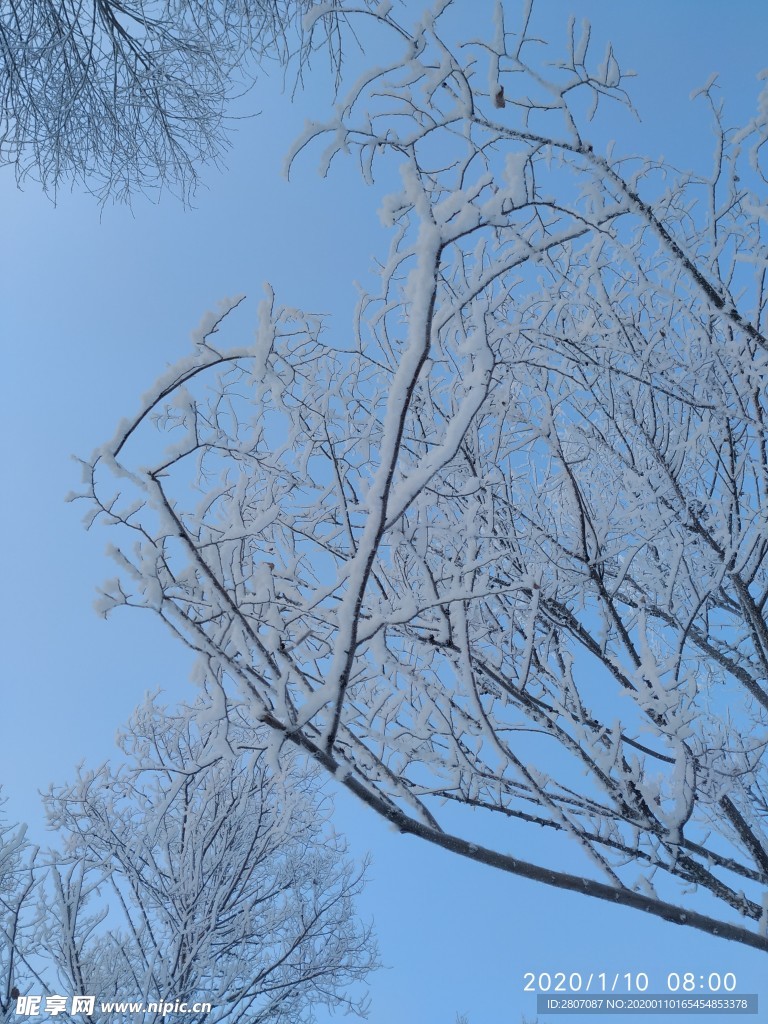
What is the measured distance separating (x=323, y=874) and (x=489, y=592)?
638 cm

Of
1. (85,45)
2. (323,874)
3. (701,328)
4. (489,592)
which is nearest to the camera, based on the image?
(489,592)

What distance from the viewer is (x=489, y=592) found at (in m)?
1.21

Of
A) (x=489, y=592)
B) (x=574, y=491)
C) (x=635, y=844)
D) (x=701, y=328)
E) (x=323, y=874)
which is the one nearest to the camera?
(x=489, y=592)

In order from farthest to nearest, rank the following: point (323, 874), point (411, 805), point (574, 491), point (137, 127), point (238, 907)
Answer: point (323, 874)
point (238, 907)
point (137, 127)
point (574, 491)
point (411, 805)

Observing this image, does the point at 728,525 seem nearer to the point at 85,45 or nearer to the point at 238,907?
the point at 85,45

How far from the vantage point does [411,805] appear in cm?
158

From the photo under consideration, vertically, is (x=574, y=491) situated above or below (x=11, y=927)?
above

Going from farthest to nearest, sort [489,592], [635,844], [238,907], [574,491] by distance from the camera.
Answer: [238,907]
[574,491]
[635,844]
[489,592]

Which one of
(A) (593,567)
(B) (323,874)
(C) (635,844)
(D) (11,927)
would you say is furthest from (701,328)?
(B) (323,874)

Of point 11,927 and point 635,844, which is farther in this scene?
point 11,927

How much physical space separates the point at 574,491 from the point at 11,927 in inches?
187

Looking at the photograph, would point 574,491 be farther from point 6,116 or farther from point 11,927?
point 11,927

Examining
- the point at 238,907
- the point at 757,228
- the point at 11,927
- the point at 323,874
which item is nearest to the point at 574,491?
the point at 757,228

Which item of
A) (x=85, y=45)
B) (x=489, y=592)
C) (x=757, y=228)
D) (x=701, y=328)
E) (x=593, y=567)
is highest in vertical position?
(x=85, y=45)
